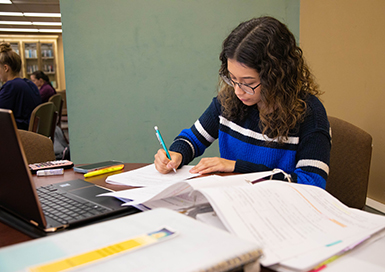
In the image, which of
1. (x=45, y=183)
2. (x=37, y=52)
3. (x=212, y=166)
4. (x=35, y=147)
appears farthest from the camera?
(x=37, y=52)

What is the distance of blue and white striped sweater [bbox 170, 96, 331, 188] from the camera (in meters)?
1.03

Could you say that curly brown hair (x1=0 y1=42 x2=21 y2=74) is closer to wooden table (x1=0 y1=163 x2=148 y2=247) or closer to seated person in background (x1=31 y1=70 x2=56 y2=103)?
wooden table (x1=0 y1=163 x2=148 y2=247)

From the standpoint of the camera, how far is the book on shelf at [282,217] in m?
0.49

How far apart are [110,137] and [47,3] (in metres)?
5.05

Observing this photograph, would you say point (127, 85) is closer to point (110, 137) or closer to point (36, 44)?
point (110, 137)

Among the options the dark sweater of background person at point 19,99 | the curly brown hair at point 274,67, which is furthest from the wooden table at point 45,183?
the dark sweater of background person at point 19,99

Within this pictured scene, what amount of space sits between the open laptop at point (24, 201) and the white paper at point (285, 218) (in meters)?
0.24

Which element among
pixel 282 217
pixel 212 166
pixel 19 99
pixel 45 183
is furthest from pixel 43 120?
pixel 282 217

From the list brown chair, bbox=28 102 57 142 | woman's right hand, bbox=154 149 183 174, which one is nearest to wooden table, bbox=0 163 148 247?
woman's right hand, bbox=154 149 183 174

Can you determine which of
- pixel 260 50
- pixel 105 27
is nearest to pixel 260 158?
pixel 260 50

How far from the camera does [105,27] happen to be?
93.9 inches

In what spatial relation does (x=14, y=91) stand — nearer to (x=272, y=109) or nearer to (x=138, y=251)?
(x=272, y=109)

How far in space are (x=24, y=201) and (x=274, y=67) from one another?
0.86 meters

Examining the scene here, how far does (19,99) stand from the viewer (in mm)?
3137
